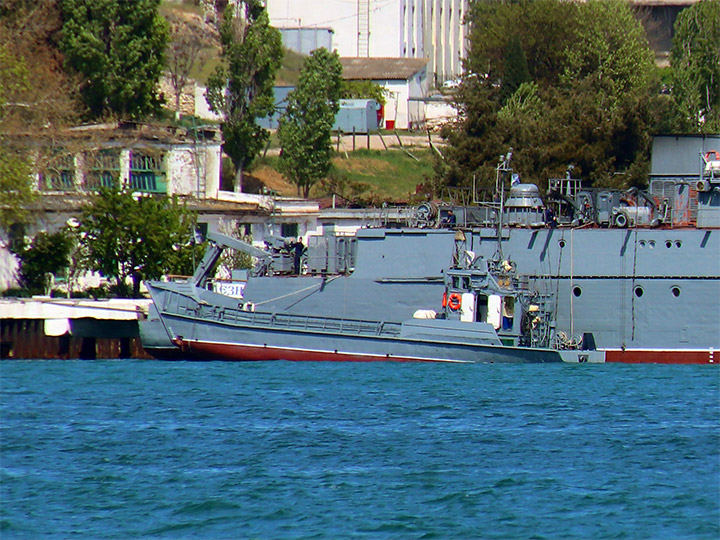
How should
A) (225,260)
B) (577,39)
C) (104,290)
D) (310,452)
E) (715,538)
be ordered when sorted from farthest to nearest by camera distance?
(577,39) < (225,260) < (104,290) < (310,452) < (715,538)

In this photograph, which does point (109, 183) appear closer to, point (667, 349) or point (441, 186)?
point (441, 186)

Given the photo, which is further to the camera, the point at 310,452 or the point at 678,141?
the point at 678,141

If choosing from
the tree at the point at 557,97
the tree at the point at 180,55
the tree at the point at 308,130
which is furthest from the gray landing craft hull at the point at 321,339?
the tree at the point at 180,55

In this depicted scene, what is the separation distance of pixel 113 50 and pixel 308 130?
378 inches

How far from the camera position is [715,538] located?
765 inches

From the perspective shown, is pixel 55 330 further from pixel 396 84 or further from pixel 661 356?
pixel 396 84

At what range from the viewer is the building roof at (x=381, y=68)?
7588 centimetres

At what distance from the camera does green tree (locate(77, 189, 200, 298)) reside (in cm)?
4516

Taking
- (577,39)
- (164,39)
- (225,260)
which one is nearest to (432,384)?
(225,260)

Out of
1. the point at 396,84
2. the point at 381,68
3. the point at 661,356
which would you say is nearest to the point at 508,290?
the point at 661,356

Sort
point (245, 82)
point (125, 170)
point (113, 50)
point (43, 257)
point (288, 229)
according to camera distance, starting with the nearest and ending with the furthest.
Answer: point (43, 257), point (125, 170), point (288, 229), point (113, 50), point (245, 82)

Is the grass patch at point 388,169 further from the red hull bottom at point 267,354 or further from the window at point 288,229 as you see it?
the red hull bottom at point 267,354

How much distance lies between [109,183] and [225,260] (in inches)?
258

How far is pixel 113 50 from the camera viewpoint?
58.3 metres
